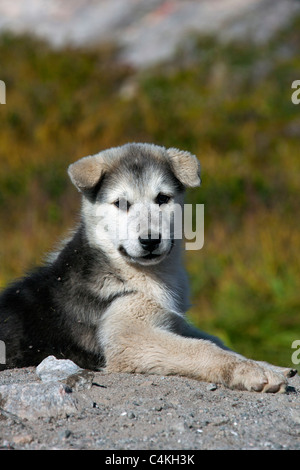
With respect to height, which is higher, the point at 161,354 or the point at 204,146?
the point at 204,146

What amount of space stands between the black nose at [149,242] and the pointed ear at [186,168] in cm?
86

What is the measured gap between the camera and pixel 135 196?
6219mm

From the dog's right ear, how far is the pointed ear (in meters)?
0.69

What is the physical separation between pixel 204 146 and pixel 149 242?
14734 millimetres

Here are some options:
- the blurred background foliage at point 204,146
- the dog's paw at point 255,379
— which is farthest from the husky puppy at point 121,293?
the blurred background foliage at point 204,146

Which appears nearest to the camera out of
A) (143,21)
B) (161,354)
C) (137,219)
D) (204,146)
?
(161,354)

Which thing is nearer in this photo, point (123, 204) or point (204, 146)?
point (123, 204)

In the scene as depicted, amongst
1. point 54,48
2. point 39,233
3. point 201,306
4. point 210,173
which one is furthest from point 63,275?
point 54,48

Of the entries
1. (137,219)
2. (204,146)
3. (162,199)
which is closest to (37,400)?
(137,219)

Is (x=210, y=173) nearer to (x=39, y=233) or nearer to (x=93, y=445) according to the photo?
(x=39, y=233)

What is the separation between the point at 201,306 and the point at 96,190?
6398 mm

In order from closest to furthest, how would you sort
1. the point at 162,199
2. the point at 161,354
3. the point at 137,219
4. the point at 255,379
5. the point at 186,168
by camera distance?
the point at 255,379, the point at 161,354, the point at 137,219, the point at 162,199, the point at 186,168

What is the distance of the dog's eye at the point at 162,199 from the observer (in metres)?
6.32

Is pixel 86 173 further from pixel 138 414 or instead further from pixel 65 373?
pixel 138 414
